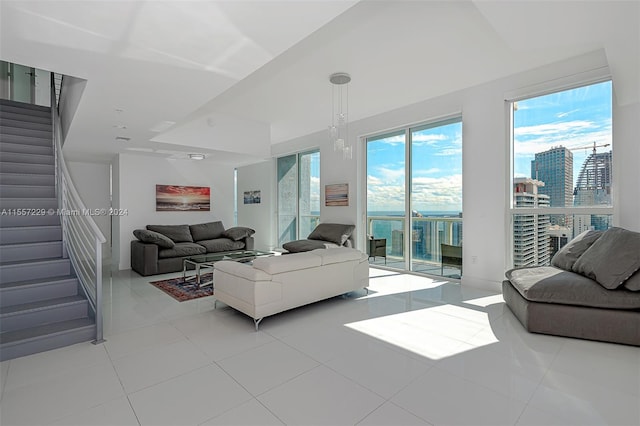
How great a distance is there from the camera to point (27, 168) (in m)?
4.39

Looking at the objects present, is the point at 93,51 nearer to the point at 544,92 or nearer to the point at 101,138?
the point at 101,138

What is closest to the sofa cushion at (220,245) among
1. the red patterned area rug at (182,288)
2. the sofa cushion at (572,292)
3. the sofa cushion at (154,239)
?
the sofa cushion at (154,239)

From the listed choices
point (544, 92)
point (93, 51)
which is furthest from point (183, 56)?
point (544, 92)

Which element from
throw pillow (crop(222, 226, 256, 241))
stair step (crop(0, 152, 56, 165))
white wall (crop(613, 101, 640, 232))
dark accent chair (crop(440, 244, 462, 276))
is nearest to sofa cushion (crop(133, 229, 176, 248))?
throw pillow (crop(222, 226, 256, 241))

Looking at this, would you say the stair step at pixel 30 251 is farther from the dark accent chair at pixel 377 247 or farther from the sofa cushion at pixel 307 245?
the dark accent chair at pixel 377 247

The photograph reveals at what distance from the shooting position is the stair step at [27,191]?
3936 millimetres

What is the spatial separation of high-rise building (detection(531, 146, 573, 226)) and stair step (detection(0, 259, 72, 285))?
19.0ft

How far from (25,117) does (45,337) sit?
4683mm

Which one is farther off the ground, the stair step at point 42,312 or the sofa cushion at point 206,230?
the sofa cushion at point 206,230

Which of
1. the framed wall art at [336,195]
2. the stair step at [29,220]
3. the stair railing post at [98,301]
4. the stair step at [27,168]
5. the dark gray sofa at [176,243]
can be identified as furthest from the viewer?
the framed wall art at [336,195]

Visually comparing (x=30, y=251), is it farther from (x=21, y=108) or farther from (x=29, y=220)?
(x=21, y=108)

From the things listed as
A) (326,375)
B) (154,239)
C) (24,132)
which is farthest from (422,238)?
(24,132)

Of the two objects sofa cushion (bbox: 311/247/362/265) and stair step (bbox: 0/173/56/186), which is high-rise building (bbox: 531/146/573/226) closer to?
sofa cushion (bbox: 311/247/362/265)

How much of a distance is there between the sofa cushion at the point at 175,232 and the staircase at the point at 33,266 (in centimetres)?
210
